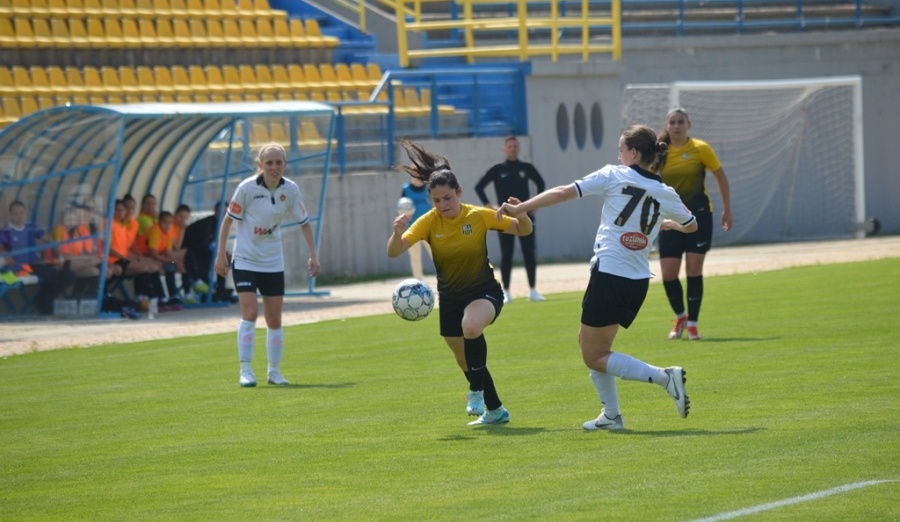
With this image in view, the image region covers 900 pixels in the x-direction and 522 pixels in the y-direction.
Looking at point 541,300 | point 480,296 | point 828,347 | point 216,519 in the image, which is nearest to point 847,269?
point 541,300

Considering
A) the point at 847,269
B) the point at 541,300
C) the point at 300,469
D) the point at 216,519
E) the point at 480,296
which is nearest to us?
the point at 216,519

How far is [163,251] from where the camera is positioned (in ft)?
67.1

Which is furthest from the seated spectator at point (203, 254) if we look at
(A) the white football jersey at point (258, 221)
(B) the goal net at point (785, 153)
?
(B) the goal net at point (785, 153)

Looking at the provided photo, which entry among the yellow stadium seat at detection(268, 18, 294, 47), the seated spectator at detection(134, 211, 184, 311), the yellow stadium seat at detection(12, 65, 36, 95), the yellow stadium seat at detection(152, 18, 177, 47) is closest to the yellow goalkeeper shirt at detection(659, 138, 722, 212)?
the seated spectator at detection(134, 211, 184, 311)

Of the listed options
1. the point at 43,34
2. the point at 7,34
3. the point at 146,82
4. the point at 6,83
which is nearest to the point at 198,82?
the point at 146,82

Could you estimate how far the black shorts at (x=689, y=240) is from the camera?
1327 centimetres

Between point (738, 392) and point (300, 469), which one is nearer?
point (300, 469)

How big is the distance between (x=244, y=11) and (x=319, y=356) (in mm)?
14862

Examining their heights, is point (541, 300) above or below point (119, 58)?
below

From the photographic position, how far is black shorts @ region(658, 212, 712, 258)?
43.5ft

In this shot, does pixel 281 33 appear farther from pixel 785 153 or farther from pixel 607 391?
pixel 607 391

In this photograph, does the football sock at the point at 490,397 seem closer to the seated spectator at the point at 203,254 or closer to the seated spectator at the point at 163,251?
the seated spectator at the point at 163,251

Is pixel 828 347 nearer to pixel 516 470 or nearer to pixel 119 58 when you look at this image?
pixel 516 470

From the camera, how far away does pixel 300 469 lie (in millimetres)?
7809
